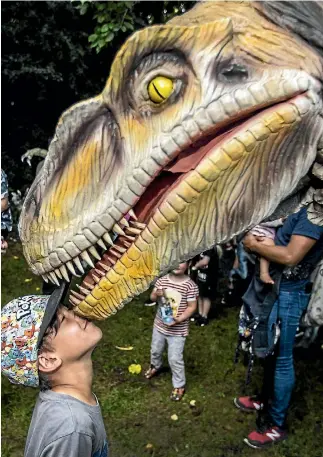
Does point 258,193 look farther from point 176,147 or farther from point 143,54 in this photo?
point 143,54

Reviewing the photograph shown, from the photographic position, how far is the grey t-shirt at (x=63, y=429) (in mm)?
1805

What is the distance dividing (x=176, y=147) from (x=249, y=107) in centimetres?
17

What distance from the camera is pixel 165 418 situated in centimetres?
412

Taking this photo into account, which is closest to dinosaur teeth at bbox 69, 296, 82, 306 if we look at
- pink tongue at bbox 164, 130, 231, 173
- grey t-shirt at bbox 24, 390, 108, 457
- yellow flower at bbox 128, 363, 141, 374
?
pink tongue at bbox 164, 130, 231, 173

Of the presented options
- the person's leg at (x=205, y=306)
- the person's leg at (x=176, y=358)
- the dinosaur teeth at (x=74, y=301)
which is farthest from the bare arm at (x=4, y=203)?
the dinosaur teeth at (x=74, y=301)

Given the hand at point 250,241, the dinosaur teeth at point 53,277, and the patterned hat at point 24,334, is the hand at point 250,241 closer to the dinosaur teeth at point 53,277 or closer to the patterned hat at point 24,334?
the patterned hat at point 24,334

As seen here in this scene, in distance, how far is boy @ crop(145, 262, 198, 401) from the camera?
417cm

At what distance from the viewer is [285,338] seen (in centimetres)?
350

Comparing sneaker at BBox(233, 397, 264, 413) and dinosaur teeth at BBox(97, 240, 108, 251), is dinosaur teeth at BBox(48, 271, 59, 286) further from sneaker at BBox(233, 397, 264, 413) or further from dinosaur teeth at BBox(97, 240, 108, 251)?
sneaker at BBox(233, 397, 264, 413)

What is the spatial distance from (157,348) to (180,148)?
3.31 metres

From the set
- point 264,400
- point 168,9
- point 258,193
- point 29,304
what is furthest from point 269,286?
point 168,9

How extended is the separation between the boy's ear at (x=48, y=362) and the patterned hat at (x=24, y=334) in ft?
0.14

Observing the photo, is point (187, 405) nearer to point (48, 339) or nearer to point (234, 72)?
point (48, 339)

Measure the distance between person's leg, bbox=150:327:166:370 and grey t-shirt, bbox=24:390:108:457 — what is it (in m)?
2.42
